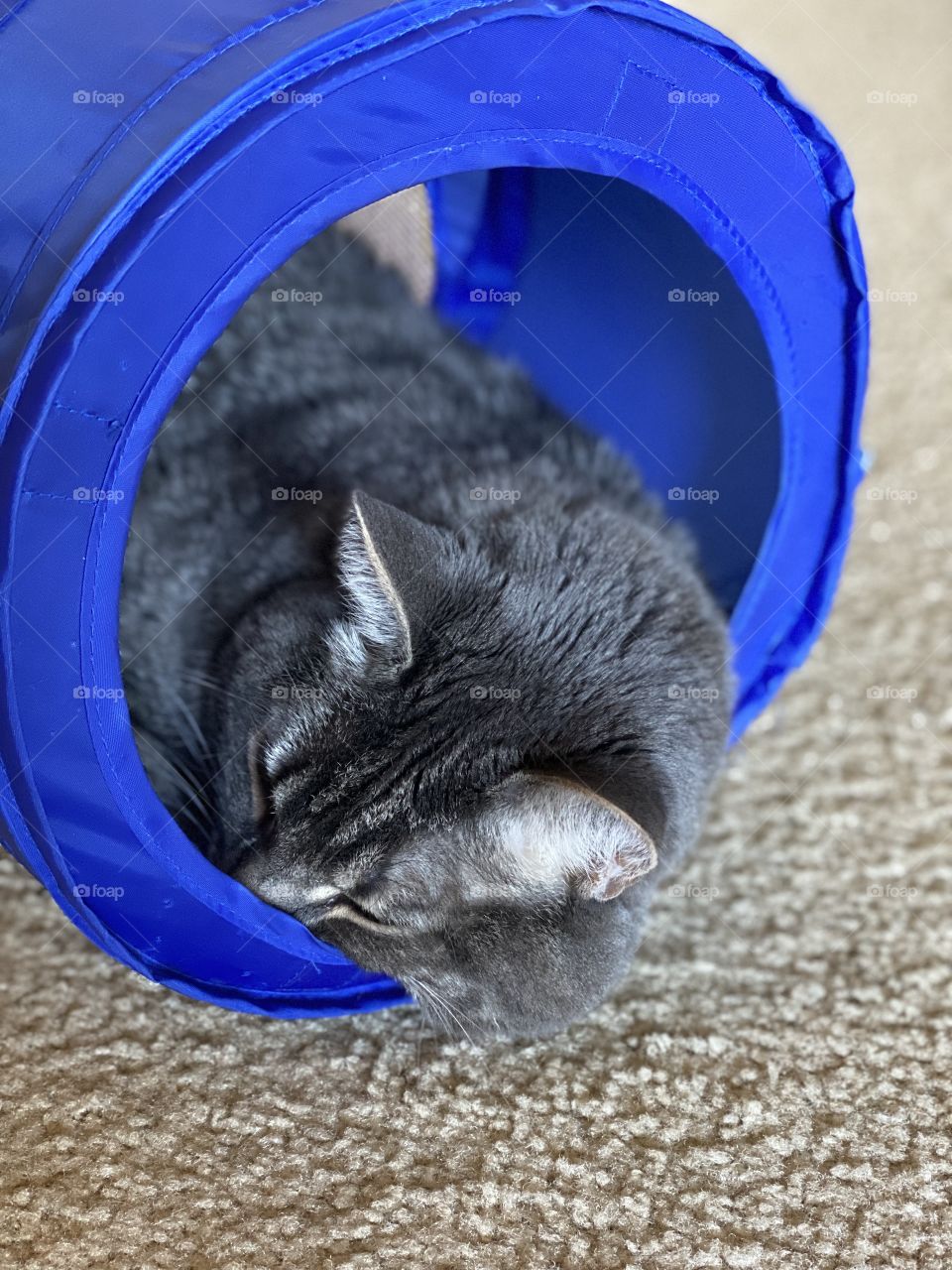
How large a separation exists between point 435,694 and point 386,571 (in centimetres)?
15

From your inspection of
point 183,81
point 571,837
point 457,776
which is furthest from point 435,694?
point 183,81

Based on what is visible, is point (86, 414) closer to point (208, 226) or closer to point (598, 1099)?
point (208, 226)

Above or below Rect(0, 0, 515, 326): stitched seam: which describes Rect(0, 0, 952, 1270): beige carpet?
below

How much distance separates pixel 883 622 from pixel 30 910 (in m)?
1.50

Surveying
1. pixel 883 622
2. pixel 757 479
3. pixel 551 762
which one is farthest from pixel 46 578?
pixel 883 622

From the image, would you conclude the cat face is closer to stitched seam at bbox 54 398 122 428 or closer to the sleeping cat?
the sleeping cat

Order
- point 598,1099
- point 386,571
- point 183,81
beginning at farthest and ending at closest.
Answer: point 598,1099
point 386,571
point 183,81

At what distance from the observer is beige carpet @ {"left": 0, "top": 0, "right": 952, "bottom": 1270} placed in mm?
1154

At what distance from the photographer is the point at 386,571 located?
47.7 inches

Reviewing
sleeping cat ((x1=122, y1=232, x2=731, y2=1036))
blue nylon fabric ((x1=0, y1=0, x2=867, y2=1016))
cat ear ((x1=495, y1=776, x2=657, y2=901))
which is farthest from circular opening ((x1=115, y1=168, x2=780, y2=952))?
cat ear ((x1=495, y1=776, x2=657, y2=901))

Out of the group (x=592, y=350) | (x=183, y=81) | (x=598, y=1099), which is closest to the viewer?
(x=183, y=81)

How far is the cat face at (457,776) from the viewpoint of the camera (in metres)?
1.22

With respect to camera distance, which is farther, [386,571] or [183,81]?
[386,571]

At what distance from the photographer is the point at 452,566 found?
1.33 metres
